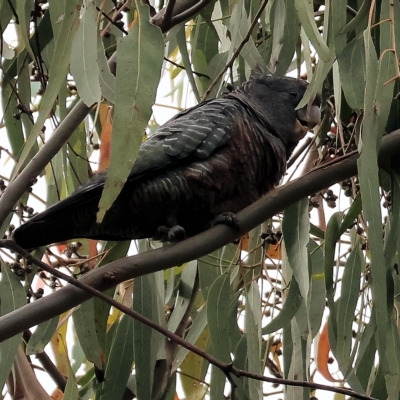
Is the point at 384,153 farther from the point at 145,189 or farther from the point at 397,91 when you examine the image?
the point at 145,189

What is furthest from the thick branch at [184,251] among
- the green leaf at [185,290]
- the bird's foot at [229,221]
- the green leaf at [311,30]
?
the green leaf at [185,290]

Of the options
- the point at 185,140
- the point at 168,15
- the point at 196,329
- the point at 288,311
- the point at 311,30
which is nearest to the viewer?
the point at 311,30

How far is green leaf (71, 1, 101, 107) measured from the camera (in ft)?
4.09

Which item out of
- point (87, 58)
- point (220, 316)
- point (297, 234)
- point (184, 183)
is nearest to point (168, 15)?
point (87, 58)

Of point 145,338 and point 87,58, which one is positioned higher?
point 87,58

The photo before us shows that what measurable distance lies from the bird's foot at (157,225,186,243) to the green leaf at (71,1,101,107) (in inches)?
20.1

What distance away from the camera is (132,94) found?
1162 millimetres

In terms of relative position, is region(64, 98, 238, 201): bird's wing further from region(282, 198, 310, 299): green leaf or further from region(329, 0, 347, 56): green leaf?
region(329, 0, 347, 56): green leaf

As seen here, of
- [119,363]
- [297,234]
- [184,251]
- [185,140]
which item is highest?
[185,140]

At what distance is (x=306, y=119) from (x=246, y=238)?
41cm

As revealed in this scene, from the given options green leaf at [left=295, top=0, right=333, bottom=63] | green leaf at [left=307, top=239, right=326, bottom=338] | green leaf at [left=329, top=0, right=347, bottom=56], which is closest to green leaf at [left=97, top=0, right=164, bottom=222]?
green leaf at [left=295, top=0, right=333, bottom=63]

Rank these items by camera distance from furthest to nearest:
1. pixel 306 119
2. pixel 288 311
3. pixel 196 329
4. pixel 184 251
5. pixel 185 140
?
pixel 306 119 < pixel 196 329 < pixel 185 140 < pixel 288 311 < pixel 184 251

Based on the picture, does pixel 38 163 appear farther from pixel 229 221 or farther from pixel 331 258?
pixel 331 258

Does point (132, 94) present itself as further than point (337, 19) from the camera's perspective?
No
